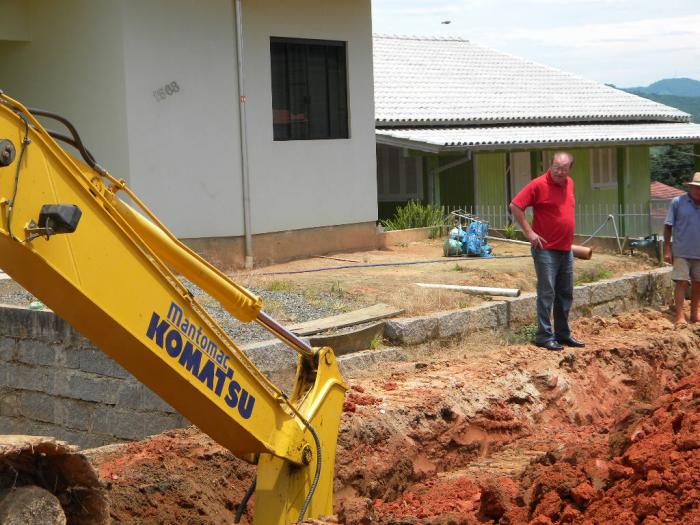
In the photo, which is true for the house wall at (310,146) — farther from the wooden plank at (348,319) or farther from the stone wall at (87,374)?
the stone wall at (87,374)

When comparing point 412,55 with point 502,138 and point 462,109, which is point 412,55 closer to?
point 462,109

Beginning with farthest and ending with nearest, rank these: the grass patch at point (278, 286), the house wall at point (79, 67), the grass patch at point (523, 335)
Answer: the house wall at point (79, 67) < the grass patch at point (278, 286) < the grass patch at point (523, 335)

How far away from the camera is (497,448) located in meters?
9.48

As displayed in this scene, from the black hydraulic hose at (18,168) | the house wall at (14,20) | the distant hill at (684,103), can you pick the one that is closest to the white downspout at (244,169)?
the house wall at (14,20)

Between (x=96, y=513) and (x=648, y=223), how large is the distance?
1669 cm

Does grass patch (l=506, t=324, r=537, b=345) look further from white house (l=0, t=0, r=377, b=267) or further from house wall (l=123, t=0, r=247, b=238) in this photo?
house wall (l=123, t=0, r=247, b=238)

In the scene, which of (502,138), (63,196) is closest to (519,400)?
(63,196)

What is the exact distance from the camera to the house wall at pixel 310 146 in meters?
15.0

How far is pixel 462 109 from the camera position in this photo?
23.7 metres

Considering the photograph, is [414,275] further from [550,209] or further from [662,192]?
[662,192]

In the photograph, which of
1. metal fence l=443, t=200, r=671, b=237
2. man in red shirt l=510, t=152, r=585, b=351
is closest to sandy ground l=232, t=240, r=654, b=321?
man in red shirt l=510, t=152, r=585, b=351

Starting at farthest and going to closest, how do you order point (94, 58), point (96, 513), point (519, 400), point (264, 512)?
point (94, 58), point (519, 400), point (264, 512), point (96, 513)

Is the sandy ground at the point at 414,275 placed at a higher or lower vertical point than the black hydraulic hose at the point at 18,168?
lower

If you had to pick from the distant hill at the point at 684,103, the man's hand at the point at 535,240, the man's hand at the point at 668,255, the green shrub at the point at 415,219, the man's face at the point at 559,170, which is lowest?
the man's hand at the point at 668,255
